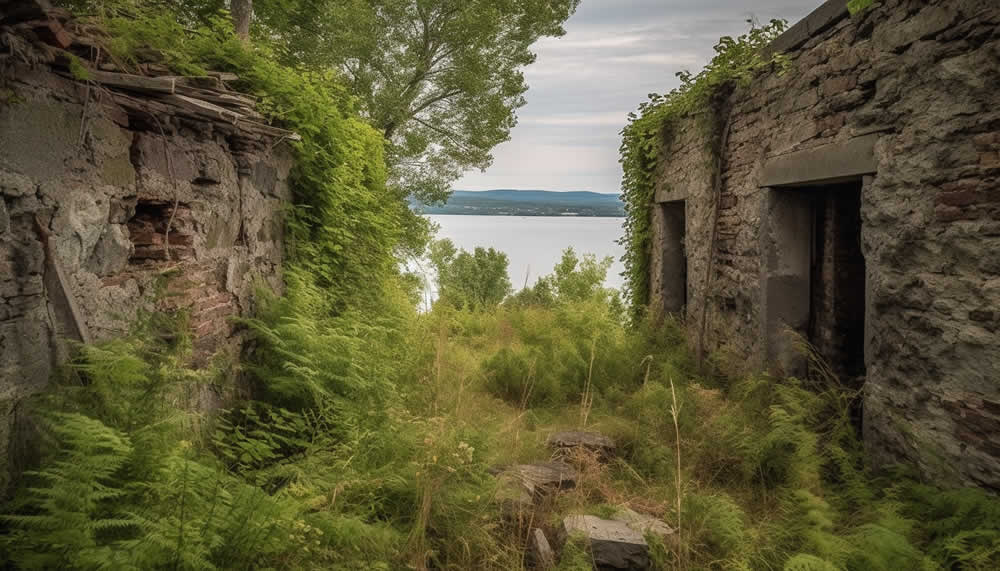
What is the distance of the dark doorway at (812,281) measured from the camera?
4973 millimetres

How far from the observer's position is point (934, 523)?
3.02 m

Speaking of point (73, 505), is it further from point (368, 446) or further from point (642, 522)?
point (642, 522)

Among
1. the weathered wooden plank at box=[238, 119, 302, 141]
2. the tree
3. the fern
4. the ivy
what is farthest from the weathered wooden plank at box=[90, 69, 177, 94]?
the tree

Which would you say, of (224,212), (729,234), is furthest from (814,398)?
(224,212)

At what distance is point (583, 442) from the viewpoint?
492 centimetres

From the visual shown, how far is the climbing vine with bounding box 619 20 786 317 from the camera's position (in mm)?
5723

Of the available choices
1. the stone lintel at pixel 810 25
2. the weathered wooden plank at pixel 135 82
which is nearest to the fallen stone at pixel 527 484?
the weathered wooden plank at pixel 135 82

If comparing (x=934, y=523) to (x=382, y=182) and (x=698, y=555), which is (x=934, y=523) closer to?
(x=698, y=555)

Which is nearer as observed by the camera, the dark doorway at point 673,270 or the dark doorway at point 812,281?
the dark doorway at point 812,281

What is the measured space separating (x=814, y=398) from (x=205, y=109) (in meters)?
4.51

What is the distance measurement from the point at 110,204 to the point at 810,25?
16.1 feet

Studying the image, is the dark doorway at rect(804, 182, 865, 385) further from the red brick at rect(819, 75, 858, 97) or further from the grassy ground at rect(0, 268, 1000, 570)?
the red brick at rect(819, 75, 858, 97)

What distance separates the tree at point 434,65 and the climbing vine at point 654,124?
6099mm

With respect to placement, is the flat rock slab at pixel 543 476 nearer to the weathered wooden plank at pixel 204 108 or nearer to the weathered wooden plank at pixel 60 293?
the weathered wooden plank at pixel 60 293
